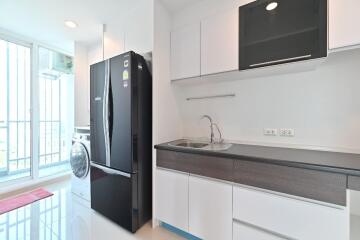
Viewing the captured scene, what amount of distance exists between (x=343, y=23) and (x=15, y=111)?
456 cm

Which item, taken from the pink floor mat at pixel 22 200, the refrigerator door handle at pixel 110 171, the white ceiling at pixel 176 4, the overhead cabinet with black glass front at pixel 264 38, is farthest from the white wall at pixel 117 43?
the refrigerator door handle at pixel 110 171

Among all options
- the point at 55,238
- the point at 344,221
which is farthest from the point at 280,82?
the point at 55,238

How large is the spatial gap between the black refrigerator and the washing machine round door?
0.34 metres

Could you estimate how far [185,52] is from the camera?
1.99 meters

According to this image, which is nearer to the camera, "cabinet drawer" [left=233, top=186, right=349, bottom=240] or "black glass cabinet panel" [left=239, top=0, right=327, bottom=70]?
"cabinet drawer" [left=233, top=186, right=349, bottom=240]

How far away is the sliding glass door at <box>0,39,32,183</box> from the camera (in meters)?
2.86

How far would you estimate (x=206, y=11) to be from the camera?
6.55ft

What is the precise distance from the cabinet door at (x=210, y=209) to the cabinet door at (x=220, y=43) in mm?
1160

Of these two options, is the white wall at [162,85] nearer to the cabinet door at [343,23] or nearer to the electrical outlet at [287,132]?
the electrical outlet at [287,132]

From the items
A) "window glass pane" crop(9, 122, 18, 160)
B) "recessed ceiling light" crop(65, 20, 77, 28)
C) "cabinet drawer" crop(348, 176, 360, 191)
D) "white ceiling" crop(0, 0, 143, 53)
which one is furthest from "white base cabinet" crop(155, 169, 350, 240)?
"window glass pane" crop(9, 122, 18, 160)

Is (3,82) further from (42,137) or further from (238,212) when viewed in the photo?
(238,212)

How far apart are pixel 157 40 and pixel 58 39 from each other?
2.41m

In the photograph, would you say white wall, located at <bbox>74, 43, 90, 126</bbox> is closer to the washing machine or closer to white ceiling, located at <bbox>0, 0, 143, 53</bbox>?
white ceiling, located at <bbox>0, 0, 143, 53</bbox>

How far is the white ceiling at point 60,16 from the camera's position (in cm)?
210
